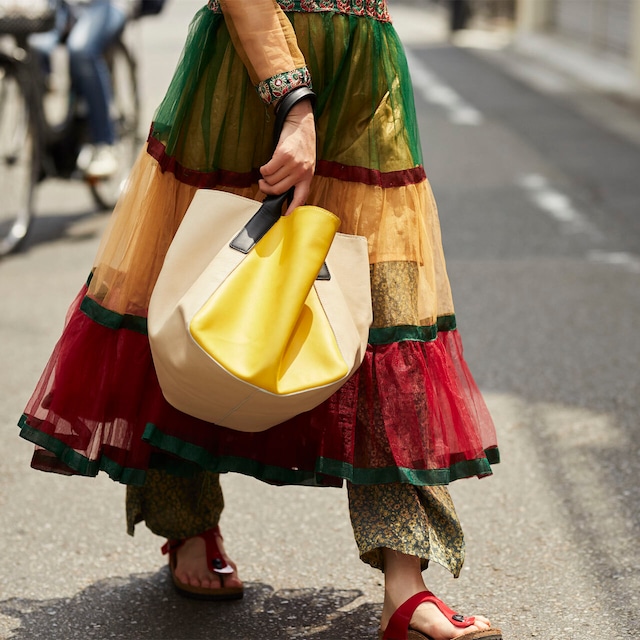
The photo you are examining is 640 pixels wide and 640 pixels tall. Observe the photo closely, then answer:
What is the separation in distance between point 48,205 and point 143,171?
5087 millimetres

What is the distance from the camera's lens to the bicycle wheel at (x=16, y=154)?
19.1 feet

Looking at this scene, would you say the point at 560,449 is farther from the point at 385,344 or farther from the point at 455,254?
the point at 455,254

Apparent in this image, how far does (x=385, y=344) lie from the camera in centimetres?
226

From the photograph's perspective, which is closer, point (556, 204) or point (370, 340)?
point (370, 340)

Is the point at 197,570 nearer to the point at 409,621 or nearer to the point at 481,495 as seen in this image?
the point at 409,621

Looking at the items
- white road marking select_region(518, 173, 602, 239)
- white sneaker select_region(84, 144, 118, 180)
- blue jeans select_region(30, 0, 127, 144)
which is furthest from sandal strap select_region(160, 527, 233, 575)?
white road marking select_region(518, 173, 602, 239)

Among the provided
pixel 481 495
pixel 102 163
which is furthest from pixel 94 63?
pixel 481 495

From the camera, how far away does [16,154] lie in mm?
5926

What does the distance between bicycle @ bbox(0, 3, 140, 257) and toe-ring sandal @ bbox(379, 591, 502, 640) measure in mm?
4074

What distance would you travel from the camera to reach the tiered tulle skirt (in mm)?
2246

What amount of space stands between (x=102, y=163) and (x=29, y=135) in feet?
1.51

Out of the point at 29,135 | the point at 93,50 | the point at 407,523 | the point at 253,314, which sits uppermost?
the point at 253,314

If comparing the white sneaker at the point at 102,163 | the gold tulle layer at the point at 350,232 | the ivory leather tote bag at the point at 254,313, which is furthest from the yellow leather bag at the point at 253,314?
the white sneaker at the point at 102,163

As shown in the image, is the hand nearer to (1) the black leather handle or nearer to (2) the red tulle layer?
(1) the black leather handle
